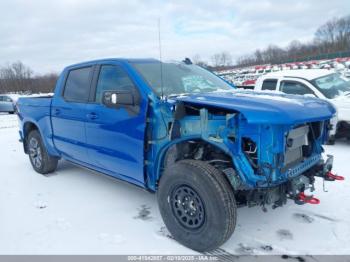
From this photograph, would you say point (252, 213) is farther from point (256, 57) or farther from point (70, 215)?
point (256, 57)

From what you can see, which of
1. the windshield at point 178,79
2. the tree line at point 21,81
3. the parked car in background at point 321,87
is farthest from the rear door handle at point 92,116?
the tree line at point 21,81

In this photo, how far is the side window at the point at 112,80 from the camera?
3814 mm

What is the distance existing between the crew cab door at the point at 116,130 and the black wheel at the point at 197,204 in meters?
0.52

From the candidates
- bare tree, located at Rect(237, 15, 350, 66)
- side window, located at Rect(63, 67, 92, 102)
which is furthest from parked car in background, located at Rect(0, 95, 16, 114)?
bare tree, located at Rect(237, 15, 350, 66)

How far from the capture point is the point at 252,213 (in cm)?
390

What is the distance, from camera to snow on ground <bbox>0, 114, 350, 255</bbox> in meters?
3.19

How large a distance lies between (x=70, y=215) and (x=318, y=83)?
5.73 meters

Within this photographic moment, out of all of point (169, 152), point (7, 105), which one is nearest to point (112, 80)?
point (169, 152)

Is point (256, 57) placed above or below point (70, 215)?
above

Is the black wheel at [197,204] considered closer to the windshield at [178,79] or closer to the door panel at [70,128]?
the windshield at [178,79]

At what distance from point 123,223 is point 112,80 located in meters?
1.70

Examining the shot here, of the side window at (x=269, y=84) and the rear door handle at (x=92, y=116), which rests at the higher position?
the side window at (x=269, y=84)

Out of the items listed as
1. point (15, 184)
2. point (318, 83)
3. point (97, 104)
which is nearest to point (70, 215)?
point (97, 104)

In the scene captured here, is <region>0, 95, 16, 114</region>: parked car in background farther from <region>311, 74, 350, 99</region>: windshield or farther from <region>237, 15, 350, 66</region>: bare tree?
<region>237, 15, 350, 66</region>: bare tree
